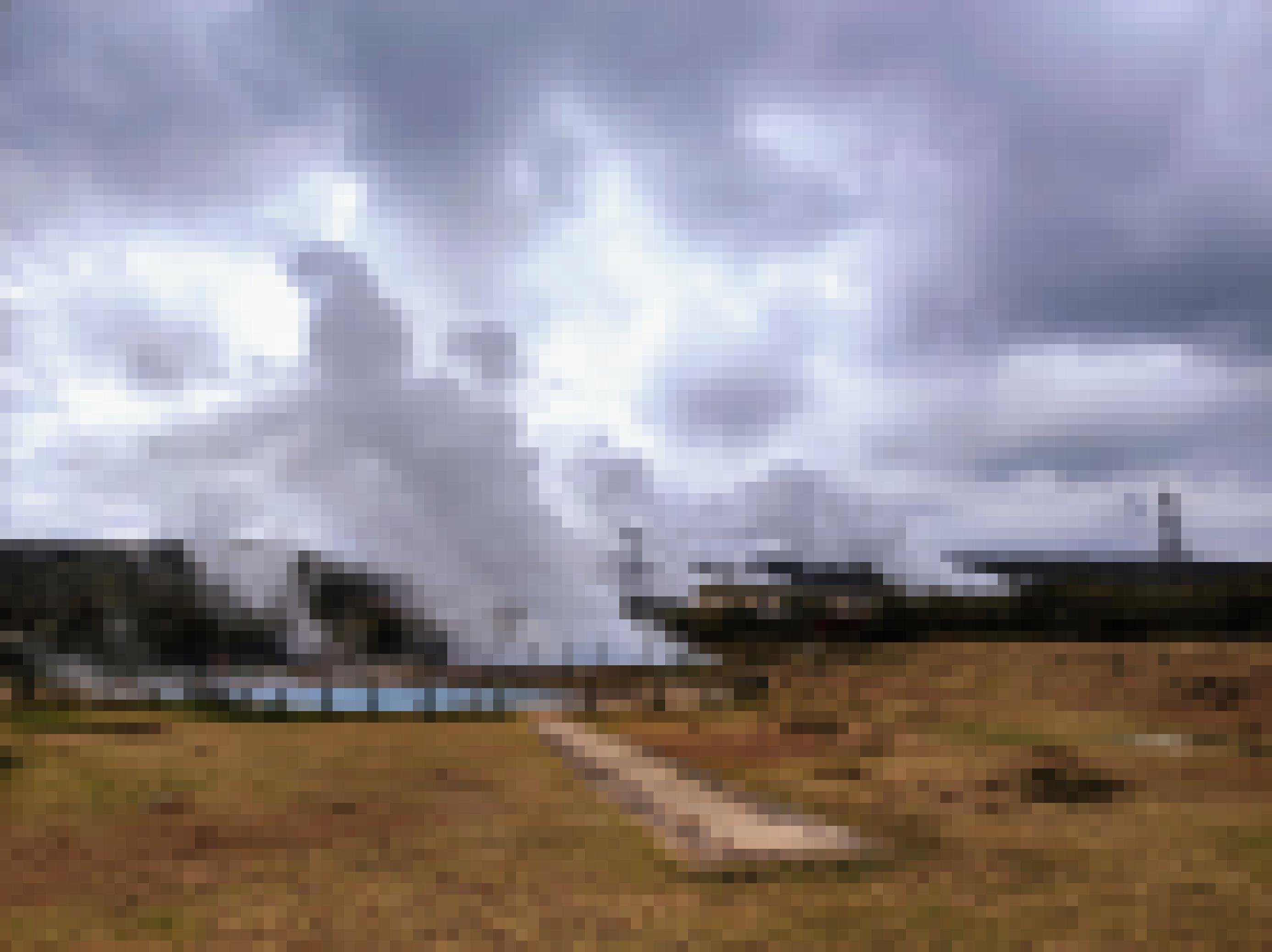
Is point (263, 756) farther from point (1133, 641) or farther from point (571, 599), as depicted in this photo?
point (1133, 641)

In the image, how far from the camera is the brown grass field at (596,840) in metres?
13.0

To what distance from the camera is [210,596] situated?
2397 inches

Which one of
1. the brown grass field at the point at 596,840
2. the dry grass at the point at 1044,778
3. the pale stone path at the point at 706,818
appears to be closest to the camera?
the brown grass field at the point at 596,840

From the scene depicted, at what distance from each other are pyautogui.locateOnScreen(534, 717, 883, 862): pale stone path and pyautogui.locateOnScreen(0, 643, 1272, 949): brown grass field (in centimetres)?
59

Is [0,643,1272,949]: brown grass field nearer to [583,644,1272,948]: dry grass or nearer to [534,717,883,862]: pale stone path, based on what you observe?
[583,644,1272,948]: dry grass

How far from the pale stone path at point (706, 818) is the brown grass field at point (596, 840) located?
1.95 ft

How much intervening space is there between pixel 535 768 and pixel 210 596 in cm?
4154

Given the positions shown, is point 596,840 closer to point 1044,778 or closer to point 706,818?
point 706,818

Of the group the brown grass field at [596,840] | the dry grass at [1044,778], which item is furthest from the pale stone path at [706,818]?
the dry grass at [1044,778]

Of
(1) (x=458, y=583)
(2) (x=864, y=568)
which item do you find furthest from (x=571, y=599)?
(2) (x=864, y=568)

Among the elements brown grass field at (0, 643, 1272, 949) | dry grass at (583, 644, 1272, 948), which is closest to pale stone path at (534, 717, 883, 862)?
brown grass field at (0, 643, 1272, 949)

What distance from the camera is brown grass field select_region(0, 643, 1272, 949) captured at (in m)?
13.0

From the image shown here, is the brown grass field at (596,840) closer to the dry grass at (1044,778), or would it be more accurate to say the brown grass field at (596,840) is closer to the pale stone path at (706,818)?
the dry grass at (1044,778)

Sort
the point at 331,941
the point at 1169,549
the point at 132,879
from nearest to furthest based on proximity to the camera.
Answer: the point at 331,941, the point at 132,879, the point at 1169,549
